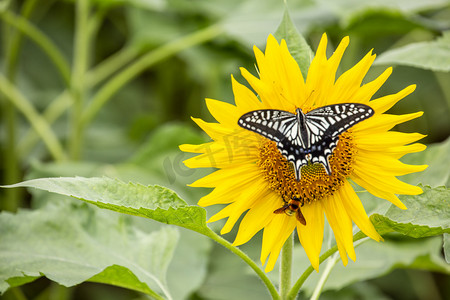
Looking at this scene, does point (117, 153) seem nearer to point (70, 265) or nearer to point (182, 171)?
point (182, 171)

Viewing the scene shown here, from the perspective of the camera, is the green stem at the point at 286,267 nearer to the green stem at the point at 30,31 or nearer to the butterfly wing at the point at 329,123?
the butterfly wing at the point at 329,123

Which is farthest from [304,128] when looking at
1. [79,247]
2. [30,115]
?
[30,115]

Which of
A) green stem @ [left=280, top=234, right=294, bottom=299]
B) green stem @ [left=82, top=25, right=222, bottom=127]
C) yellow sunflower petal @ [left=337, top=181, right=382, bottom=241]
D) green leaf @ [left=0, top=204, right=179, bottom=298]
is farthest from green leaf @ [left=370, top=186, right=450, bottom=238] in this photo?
green stem @ [left=82, top=25, right=222, bottom=127]

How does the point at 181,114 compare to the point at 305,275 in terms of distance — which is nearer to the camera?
the point at 305,275

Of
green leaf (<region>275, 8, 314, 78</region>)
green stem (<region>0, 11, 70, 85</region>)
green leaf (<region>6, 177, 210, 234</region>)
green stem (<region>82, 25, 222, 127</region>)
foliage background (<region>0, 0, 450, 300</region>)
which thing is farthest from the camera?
green stem (<region>82, 25, 222, 127</region>)

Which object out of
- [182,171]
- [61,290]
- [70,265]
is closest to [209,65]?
[182,171]

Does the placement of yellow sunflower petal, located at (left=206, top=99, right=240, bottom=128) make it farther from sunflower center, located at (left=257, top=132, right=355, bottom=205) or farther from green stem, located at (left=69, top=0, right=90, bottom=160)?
green stem, located at (left=69, top=0, right=90, bottom=160)

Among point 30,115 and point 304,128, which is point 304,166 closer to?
point 304,128
